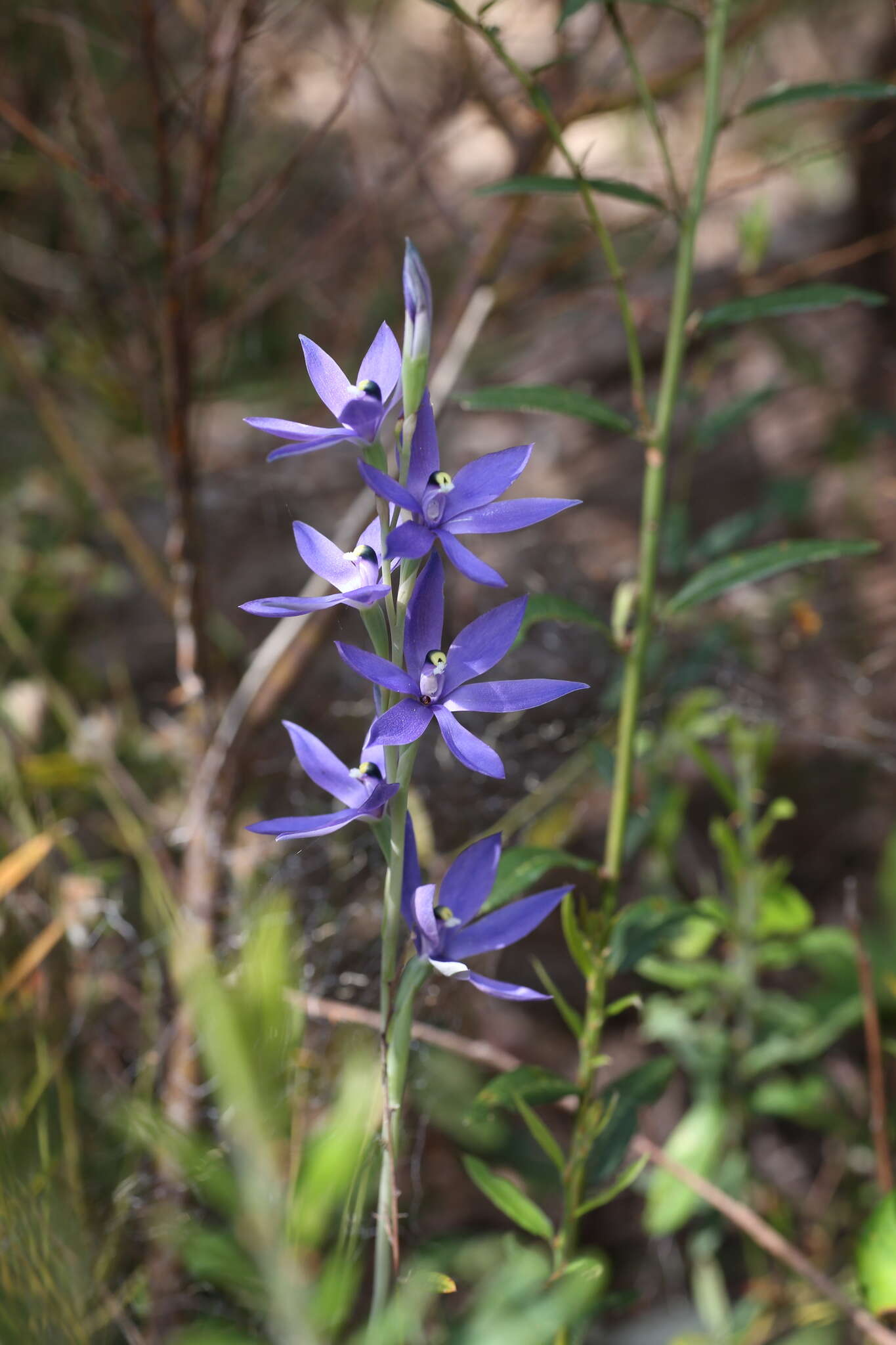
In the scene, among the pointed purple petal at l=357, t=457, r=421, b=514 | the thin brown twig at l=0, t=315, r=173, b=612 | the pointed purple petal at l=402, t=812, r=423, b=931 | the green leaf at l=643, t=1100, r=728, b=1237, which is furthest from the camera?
the thin brown twig at l=0, t=315, r=173, b=612

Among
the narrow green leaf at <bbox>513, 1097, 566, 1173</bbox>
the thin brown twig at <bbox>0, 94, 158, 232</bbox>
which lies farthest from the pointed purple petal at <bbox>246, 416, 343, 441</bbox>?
the thin brown twig at <bbox>0, 94, 158, 232</bbox>

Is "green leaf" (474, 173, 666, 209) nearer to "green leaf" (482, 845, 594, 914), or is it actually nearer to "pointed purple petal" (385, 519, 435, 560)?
"pointed purple petal" (385, 519, 435, 560)

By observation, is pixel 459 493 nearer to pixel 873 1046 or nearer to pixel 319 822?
pixel 319 822

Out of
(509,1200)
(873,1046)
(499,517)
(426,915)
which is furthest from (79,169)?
(873,1046)

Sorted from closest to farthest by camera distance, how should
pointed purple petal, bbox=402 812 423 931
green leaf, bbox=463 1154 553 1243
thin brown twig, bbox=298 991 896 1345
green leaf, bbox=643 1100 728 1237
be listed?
1. pointed purple petal, bbox=402 812 423 931
2. green leaf, bbox=463 1154 553 1243
3. thin brown twig, bbox=298 991 896 1345
4. green leaf, bbox=643 1100 728 1237

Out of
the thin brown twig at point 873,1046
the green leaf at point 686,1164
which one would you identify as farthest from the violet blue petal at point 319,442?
the green leaf at point 686,1164
